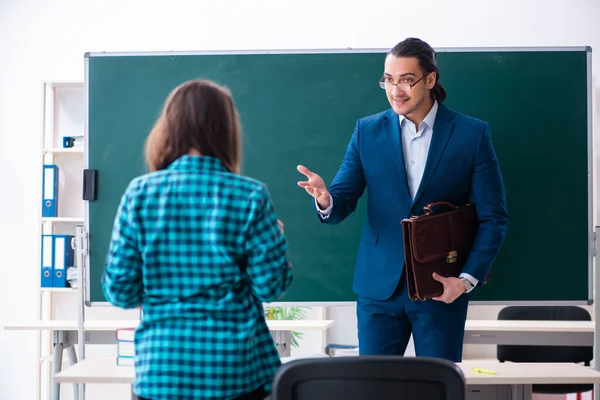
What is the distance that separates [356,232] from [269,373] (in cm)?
144

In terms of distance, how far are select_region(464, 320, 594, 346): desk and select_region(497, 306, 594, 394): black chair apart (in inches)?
12.0

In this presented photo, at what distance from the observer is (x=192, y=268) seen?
1655 mm

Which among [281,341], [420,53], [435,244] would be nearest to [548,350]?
[281,341]

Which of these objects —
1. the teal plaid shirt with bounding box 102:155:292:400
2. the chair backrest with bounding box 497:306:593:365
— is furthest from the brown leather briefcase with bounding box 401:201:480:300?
the chair backrest with bounding box 497:306:593:365

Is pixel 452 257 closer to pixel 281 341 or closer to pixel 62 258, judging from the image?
pixel 281 341

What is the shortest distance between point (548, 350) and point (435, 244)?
2324 mm

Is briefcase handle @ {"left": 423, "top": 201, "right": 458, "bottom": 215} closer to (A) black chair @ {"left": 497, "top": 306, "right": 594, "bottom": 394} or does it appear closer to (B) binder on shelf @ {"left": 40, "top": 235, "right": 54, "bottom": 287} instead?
(A) black chair @ {"left": 497, "top": 306, "right": 594, "bottom": 394}

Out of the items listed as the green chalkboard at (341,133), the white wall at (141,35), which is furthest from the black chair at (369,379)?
the white wall at (141,35)

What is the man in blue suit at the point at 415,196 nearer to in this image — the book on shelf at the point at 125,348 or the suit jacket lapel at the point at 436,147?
the suit jacket lapel at the point at 436,147

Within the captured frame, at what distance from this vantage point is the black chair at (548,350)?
425 cm

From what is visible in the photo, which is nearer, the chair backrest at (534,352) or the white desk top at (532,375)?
the white desk top at (532,375)

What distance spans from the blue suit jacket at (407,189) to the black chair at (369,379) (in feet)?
2.97

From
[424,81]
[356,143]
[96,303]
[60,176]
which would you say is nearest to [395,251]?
[356,143]

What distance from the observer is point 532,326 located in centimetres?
405
